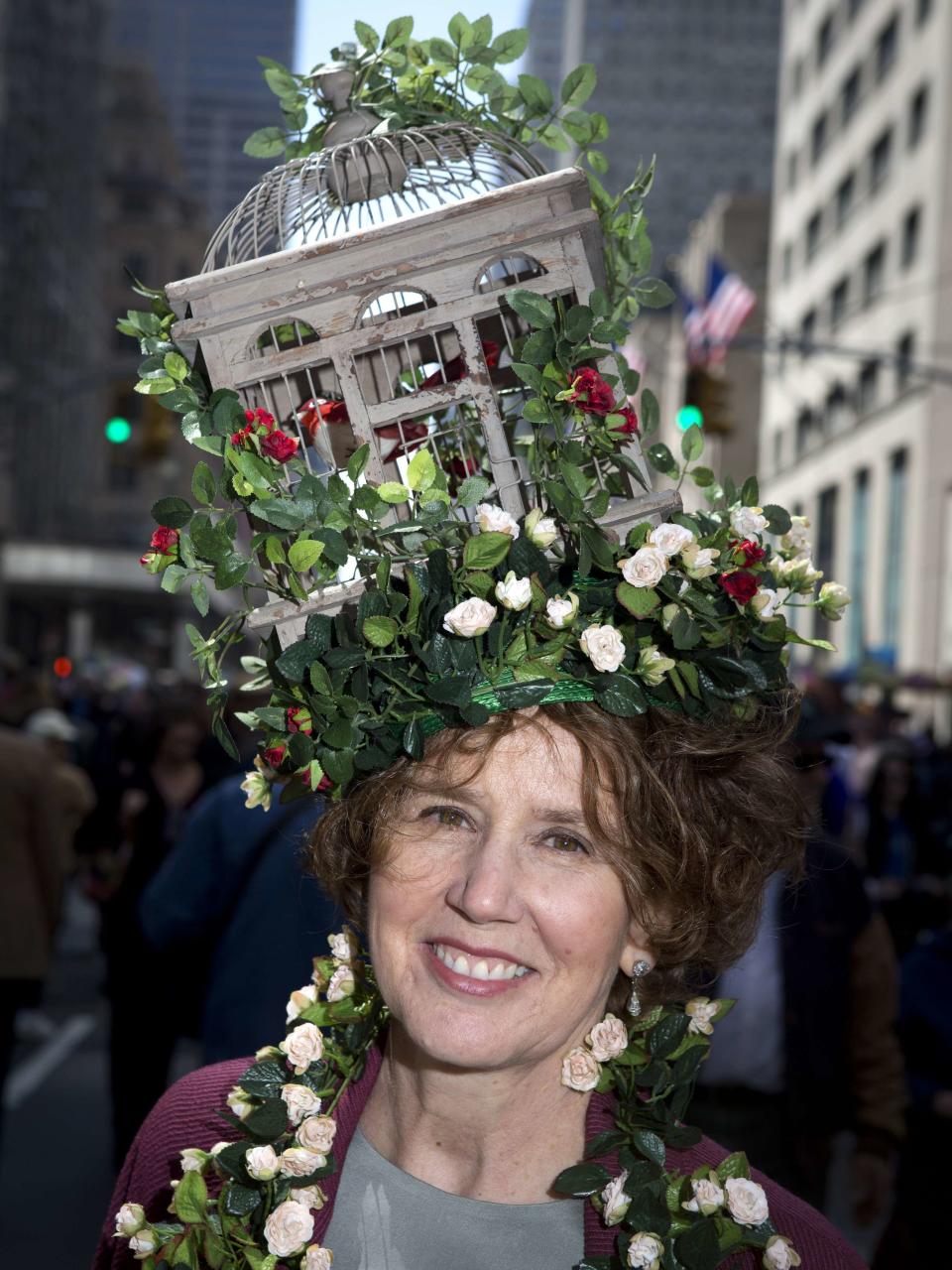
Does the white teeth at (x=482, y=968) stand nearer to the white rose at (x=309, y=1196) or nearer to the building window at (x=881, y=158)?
the white rose at (x=309, y=1196)

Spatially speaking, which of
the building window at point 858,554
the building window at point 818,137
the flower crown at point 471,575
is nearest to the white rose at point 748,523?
the flower crown at point 471,575

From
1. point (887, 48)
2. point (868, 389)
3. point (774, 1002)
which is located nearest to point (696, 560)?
point (774, 1002)

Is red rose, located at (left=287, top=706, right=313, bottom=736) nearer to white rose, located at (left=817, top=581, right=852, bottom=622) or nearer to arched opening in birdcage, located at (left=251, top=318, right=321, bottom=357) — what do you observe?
arched opening in birdcage, located at (left=251, top=318, right=321, bottom=357)

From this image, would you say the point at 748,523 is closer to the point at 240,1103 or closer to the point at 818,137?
the point at 240,1103

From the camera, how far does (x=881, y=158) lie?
3400cm

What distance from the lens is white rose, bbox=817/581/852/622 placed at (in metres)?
2.49

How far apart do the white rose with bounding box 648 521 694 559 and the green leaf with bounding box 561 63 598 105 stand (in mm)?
858

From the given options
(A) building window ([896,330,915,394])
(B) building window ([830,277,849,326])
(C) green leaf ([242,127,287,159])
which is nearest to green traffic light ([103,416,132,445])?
(C) green leaf ([242,127,287,159])

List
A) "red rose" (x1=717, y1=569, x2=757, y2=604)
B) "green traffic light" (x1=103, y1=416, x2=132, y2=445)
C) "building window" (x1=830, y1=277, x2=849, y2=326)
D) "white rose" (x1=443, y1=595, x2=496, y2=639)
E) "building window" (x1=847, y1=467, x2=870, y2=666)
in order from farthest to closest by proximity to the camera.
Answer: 1. "building window" (x1=830, y1=277, x2=849, y2=326)
2. "building window" (x1=847, y1=467, x2=870, y2=666)
3. "green traffic light" (x1=103, y1=416, x2=132, y2=445)
4. "red rose" (x1=717, y1=569, x2=757, y2=604)
5. "white rose" (x1=443, y1=595, x2=496, y2=639)

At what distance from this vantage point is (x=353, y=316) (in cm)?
231

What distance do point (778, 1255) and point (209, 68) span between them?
204 meters

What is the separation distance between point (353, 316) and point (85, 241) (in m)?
65.6

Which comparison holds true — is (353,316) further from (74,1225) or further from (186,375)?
(74,1225)

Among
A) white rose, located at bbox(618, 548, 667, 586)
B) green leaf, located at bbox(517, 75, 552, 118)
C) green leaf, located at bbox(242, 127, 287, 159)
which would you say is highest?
green leaf, located at bbox(517, 75, 552, 118)
